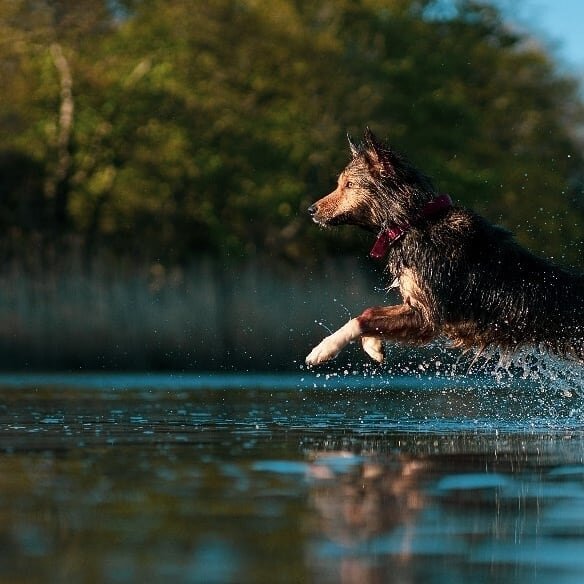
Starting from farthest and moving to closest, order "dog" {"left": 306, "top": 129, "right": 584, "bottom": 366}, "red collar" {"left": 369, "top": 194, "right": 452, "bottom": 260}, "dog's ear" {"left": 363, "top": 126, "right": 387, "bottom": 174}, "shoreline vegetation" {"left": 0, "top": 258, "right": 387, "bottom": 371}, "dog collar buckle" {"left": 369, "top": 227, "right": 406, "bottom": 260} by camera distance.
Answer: "shoreline vegetation" {"left": 0, "top": 258, "right": 387, "bottom": 371} → "dog's ear" {"left": 363, "top": 126, "right": 387, "bottom": 174} → "dog collar buckle" {"left": 369, "top": 227, "right": 406, "bottom": 260} → "red collar" {"left": 369, "top": 194, "right": 452, "bottom": 260} → "dog" {"left": 306, "top": 129, "right": 584, "bottom": 366}

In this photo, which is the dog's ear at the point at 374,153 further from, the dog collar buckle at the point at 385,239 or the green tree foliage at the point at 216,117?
the green tree foliage at the point at 216,117

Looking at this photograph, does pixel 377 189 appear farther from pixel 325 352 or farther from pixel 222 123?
pixel 222 123

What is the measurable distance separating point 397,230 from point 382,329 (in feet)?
2.44

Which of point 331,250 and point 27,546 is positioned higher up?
point 331,250

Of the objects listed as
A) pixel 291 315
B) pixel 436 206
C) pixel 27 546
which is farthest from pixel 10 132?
pixel 27 546

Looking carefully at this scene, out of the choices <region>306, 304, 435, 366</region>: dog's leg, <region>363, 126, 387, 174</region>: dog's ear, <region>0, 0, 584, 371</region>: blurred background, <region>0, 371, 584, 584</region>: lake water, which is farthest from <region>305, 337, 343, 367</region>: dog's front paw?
<region>0, 0, 584, 371</region>: blurred background

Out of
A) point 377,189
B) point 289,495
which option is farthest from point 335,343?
point 289,495

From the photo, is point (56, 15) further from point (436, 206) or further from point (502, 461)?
point (502, 461)

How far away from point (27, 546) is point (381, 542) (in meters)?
1.32

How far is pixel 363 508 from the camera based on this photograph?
24.7ft

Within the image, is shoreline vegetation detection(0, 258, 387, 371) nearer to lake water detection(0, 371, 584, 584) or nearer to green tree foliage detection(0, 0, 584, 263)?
lake water detection(0, 371, 584, 584)

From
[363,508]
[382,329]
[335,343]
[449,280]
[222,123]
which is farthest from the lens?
[222,123]

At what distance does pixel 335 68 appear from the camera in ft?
154

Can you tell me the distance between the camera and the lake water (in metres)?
6.13
